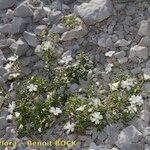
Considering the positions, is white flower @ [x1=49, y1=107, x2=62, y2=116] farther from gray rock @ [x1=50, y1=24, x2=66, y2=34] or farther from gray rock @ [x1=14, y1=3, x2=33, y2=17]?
gray rock @ [x1=14, y1=3, x2=33, y2=17]

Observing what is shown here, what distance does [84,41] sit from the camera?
7.94 m

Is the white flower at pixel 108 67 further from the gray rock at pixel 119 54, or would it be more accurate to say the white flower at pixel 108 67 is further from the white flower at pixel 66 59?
the white flower at pixel 66 59

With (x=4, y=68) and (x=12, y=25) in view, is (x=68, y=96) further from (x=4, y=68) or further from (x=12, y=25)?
(x=12, y=25)

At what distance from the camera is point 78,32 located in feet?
25.9

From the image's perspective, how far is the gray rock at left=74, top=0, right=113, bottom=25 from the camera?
7863mm

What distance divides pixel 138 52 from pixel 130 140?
146 cm

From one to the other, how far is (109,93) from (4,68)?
5.62ft

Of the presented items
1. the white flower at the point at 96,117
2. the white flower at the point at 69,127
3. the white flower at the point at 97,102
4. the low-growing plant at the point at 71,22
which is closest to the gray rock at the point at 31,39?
the low-growing plant at the point at 71,22

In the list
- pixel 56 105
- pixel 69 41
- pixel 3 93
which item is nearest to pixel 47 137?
pixel 56 105

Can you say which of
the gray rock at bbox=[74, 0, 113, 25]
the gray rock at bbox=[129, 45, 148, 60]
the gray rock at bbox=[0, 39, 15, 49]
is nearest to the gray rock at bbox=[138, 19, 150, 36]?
the gray rock at bbox=[129, 45, 148, 60]

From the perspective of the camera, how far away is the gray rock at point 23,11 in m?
8.24

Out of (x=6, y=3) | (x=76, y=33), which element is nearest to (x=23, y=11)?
(x=6, y=3)

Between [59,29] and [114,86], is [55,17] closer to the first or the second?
[59,29]

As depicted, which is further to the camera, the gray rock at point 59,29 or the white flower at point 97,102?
the gray rock at point 59,29
